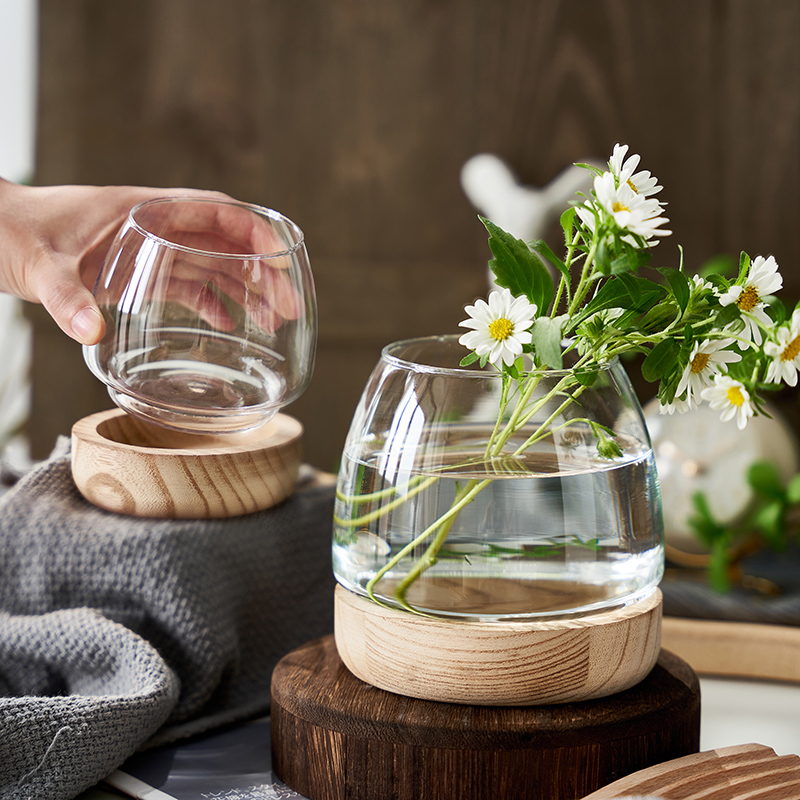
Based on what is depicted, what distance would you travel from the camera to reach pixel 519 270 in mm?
386

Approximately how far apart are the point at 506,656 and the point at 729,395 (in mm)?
156

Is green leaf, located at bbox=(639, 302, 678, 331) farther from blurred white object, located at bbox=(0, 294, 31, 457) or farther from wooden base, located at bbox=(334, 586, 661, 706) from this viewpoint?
blurred white object, located at bbox=(0, 294, 31, 457)

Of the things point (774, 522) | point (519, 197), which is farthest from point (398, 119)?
point (774, 522)

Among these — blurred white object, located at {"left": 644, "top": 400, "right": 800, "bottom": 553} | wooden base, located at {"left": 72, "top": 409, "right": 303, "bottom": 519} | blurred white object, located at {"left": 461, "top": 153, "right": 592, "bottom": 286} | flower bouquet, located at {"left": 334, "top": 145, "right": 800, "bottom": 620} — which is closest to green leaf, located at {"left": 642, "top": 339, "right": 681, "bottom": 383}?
flower bouquet, located at {"left": 334, "top": 145, "right": 800, "bottom": 620}

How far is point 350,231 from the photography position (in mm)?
1502

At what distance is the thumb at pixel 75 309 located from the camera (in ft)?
1.50

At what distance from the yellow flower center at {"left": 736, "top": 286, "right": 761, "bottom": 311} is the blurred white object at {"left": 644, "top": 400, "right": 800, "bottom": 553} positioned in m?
0.46

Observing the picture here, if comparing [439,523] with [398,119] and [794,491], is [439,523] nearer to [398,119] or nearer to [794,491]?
[794,491]

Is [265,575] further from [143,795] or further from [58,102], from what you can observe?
[58,102]

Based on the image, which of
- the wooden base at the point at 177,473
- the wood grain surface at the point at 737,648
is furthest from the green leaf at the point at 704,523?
the wooden base at the point at 177,473

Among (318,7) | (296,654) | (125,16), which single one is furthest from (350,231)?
(296,654)

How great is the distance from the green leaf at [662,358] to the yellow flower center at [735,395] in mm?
28

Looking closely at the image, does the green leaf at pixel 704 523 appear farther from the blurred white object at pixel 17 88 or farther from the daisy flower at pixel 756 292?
the blurred white object at pixel 17 88

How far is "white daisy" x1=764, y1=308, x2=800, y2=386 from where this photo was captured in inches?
15.1
